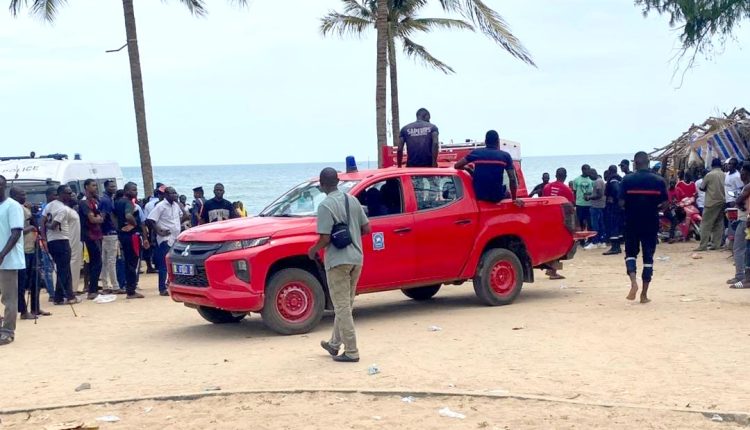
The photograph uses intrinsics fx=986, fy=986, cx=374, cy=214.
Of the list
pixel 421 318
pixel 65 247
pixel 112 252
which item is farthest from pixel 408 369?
pixel 112 252

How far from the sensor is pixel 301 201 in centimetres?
1197

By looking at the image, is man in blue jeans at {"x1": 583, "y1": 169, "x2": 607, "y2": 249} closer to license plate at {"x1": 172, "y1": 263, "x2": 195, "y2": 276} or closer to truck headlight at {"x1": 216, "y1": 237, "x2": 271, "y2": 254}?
truck headlight at {"x1": 216, "y1": 237, "x2": 271, "y2": 254}

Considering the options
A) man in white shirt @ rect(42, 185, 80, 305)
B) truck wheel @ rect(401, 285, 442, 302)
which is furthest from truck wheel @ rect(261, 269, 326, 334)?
man in white shirt @ rect(42, 185, 80, 305)

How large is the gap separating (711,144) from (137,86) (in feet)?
45.5

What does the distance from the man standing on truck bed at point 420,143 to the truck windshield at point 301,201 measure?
1.94 metres

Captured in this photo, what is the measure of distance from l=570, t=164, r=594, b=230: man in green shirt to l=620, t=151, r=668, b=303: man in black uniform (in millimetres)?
8488

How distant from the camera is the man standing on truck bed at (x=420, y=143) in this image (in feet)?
44.8

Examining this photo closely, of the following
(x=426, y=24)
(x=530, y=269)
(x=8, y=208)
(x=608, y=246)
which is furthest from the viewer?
(x=426, y=24)

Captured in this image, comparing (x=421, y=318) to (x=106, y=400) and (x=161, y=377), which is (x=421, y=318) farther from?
(x=106, y=400)

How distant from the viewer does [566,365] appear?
900 centimetres

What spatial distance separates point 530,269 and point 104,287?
7209mm

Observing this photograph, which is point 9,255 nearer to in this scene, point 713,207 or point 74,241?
point 74,241

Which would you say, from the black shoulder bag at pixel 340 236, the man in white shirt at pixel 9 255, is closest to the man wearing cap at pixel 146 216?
the man in white shirt at pixel 9 255

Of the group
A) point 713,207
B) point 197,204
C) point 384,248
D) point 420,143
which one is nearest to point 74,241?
point 197,204
